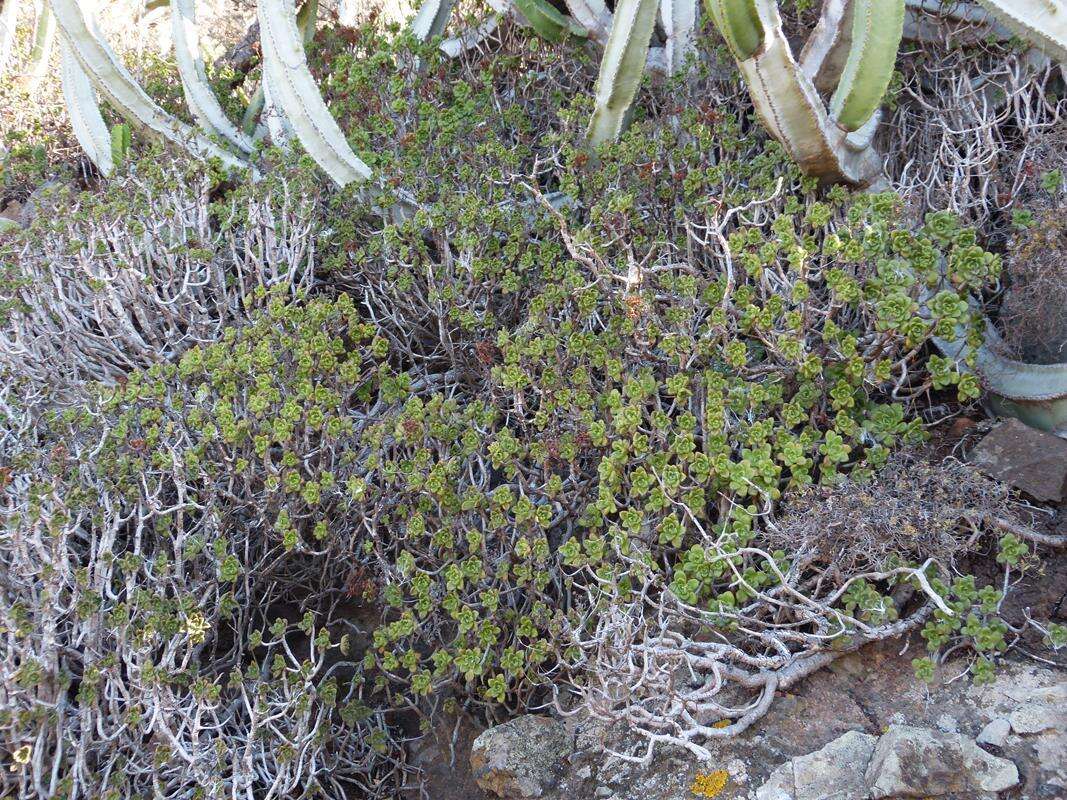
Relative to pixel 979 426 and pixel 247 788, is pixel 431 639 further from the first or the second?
pixel 979 426

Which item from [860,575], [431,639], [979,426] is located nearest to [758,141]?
[979,426]

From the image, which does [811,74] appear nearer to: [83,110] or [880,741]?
[880,741]

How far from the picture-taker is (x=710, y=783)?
2242 millimetres

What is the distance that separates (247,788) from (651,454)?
1384mm

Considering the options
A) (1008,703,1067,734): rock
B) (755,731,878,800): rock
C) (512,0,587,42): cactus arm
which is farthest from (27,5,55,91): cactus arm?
(1008,703,1067,734): rock

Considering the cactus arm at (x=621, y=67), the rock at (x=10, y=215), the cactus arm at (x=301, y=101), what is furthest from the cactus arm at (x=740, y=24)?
the rock at (x=10, y=215)

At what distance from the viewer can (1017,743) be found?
6.80 feet

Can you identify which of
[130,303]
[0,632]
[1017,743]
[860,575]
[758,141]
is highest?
[130,303]

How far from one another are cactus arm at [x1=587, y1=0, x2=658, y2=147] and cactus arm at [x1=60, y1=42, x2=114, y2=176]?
2.33m

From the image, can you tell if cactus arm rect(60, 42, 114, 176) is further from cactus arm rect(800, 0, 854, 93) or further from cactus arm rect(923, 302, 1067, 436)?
cactus arm rect(923, 302, 1067, 436)

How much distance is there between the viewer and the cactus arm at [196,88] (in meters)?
4.37

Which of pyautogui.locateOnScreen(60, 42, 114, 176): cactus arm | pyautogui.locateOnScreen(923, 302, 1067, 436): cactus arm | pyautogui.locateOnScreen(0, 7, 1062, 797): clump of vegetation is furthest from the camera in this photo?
pyautogui.locateOnScreen(60, 42, 114, 176): cactus arm

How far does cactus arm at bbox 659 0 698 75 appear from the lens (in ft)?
12.4

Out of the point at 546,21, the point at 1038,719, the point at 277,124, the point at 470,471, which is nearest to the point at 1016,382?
the point at 1038,719
